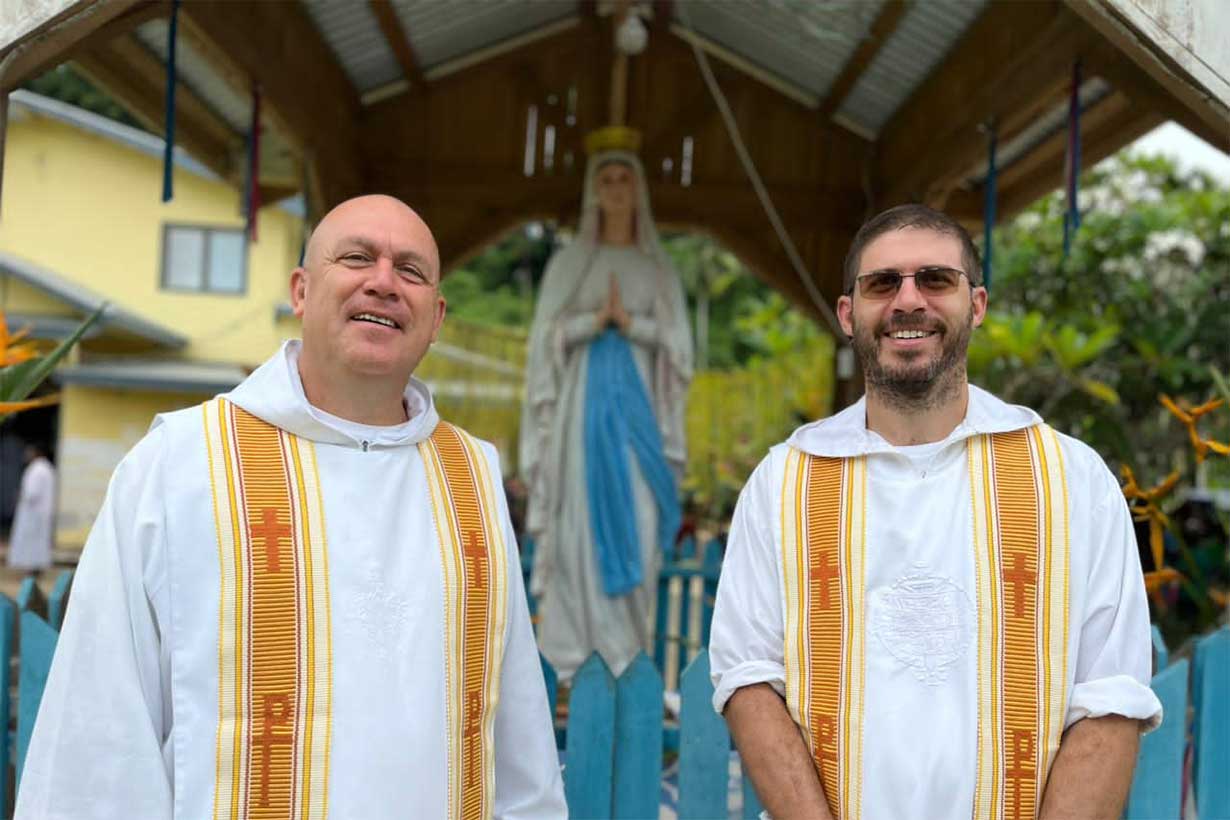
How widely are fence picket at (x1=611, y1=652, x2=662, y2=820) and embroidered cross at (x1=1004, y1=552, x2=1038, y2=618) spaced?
44.0 inches

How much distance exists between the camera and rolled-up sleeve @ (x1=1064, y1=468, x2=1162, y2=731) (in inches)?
78.6

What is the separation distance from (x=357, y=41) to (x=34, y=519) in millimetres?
10072

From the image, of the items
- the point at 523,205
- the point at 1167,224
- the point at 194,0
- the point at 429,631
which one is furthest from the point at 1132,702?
the point at 1167,224

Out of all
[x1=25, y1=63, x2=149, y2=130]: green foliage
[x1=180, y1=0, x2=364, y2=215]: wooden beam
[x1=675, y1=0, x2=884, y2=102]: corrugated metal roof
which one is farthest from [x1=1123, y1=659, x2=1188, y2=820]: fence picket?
[x1=25, y1=63, x2=149, y2=130]: green foliage

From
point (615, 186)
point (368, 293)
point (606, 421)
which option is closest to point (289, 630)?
point (368, 293)

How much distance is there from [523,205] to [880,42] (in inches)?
97.4

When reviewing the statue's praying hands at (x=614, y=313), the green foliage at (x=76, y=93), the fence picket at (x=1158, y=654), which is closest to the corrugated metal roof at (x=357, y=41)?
the statue's praying hands at (x=614, y=313)

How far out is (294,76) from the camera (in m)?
5.37

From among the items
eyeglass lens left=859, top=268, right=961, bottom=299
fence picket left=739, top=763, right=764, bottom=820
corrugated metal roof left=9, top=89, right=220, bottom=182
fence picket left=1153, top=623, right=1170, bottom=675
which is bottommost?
fence picket left=739, top=763, right=764, bottom=820

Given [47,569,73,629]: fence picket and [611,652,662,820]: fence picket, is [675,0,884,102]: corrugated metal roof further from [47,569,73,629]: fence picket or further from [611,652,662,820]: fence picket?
[47,569,73,629]: fence picket

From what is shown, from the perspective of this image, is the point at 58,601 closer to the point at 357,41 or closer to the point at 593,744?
the point at 593,744

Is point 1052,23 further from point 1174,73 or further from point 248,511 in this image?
point 248,511

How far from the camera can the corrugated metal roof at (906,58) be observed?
5120 millimetres

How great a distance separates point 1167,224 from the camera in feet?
25.2
